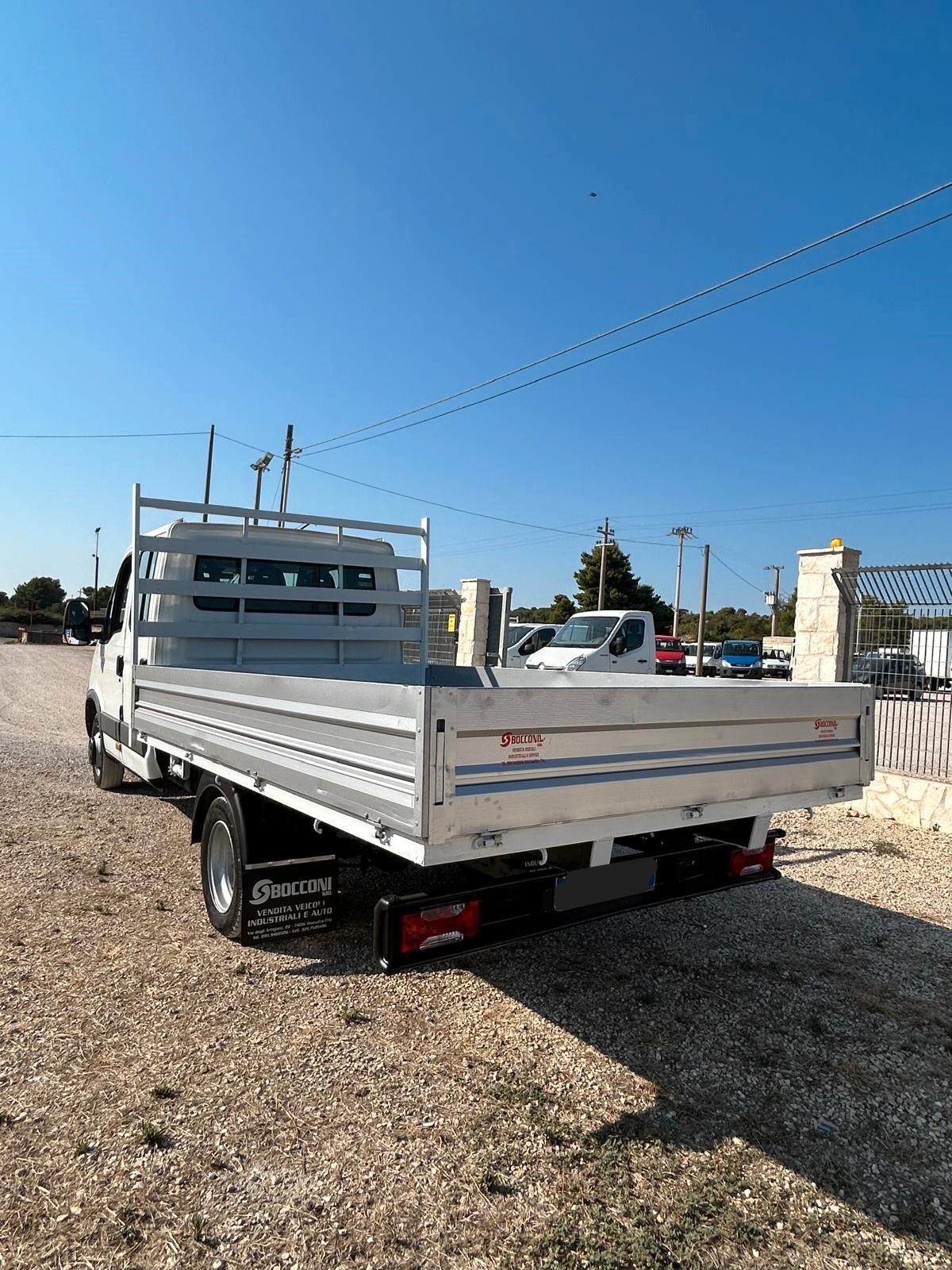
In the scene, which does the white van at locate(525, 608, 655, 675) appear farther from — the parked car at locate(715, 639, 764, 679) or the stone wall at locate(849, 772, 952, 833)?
the parked car at locate(715, 639, 764, 679)

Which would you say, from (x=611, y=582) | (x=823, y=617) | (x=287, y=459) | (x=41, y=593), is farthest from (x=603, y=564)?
(x=41, y=593)

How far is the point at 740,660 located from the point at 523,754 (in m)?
30.8

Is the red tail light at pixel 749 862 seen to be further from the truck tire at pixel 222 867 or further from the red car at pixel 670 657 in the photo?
the red car at pixel 670 657

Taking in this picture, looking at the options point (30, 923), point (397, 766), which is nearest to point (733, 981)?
point (397, 766)

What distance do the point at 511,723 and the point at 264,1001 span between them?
209 cm

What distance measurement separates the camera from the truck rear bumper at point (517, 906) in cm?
284

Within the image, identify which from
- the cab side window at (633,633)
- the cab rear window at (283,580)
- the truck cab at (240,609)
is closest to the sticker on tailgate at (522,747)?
the truck cab at (240,609)

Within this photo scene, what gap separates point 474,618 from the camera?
1570 cm

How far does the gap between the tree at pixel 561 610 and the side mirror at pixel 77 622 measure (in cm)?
4891

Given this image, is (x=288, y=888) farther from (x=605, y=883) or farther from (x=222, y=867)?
(x=605, y=883)

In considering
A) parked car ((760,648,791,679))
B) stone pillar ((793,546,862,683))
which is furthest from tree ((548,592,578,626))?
stone pillar ((793,546,862,683))

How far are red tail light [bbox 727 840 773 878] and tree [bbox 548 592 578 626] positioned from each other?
5149cm

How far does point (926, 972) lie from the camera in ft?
14.5

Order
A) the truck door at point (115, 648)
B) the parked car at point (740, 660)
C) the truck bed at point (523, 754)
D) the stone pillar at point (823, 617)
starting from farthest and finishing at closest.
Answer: the parked car at point (740, 660) → the stone pillar at point (823, 617) → the truck door at point (115, 648) → the truck bed at point (523, 754)
